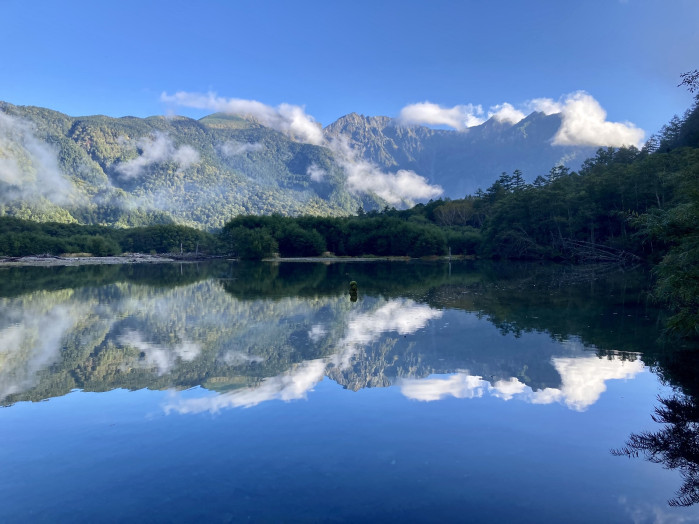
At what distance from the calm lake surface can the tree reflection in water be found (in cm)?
16

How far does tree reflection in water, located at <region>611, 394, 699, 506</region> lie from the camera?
21.2 feet

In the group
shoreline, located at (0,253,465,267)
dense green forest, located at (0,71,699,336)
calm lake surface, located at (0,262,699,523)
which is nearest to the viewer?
calm lake surface, located at (0,262,699,523)

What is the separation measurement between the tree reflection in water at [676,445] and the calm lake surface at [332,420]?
16cm

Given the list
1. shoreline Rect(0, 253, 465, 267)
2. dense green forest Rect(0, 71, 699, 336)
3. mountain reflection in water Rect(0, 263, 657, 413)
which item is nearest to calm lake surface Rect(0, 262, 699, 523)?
mountain reflection in water Rect(0, 263, 657, 413)

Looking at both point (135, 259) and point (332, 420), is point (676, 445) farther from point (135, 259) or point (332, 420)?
point (135, 259)

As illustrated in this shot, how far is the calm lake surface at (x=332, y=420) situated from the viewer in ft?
19.8

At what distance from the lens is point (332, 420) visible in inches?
349

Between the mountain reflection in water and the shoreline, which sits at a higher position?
the mountain reflection in water

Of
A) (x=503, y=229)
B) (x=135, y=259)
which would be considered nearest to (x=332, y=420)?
(x=503, y=229)

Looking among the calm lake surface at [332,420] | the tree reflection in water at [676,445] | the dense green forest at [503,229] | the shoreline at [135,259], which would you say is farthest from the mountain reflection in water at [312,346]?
the shoreline at [135,259]

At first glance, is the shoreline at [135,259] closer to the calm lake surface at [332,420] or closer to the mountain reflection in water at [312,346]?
the mountain reflection in water at [312,346]

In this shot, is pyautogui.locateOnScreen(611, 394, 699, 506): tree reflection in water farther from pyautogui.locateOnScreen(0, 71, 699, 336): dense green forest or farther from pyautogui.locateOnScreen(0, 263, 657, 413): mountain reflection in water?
pyautogui.locateOnScreen(0, 71, 699, 336): dense green forest

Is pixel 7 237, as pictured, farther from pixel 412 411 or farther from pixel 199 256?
pixel 412 411

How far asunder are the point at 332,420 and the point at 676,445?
583cm
